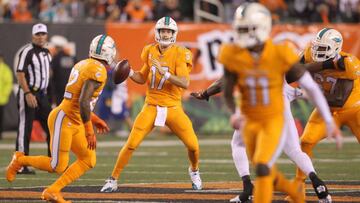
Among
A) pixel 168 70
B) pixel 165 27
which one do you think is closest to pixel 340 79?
pixel 168 70

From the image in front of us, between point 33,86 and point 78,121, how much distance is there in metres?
3.19

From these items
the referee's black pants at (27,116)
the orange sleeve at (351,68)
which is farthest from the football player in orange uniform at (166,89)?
the referee's black pants at (27,116)

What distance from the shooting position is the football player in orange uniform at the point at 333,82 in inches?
362

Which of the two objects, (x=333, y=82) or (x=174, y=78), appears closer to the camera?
(x=333, y=82)

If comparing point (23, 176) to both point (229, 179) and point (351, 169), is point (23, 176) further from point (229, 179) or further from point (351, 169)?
point (351, 169)

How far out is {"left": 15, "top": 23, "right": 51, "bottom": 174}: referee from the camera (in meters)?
11.5

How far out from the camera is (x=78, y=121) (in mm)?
8758

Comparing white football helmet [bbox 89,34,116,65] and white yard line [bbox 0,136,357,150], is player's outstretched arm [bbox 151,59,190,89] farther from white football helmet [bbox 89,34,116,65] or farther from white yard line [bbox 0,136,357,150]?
white yard line [bbox 0,136,357,150]

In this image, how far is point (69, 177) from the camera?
8445mm

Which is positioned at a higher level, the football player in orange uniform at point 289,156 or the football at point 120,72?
the football at point 120,72

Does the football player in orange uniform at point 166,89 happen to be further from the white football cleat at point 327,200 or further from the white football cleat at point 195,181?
the white football cleat at point 327,200

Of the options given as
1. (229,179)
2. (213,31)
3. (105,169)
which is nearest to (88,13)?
(213,31)

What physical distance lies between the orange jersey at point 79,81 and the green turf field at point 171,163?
1.57 m

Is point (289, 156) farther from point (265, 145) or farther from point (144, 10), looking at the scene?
point (144, 10)
